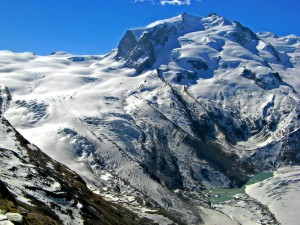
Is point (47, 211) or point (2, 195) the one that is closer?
point (2, 195)

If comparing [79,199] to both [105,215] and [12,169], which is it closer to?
[105,215]

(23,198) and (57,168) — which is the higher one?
(57,168)

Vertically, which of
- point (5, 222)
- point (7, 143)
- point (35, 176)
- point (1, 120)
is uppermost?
point (1, 120)

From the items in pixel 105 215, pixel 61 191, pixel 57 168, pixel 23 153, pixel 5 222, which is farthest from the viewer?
pixel 57 168

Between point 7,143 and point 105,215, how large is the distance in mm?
39110

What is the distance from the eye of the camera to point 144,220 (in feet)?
609

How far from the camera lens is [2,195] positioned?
65500 mm

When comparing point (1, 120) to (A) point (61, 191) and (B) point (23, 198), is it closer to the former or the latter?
(A) point (61, 191)

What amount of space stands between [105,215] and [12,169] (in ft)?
90.3

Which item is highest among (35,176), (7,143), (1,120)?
(1,120)

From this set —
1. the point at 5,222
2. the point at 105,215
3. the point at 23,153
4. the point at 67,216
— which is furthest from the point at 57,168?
the point at 5,222

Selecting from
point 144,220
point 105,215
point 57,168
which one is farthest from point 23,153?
point 144,220

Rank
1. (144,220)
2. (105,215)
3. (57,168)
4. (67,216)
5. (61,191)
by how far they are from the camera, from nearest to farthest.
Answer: (67,216) → (61,191) → (105,215) → (57,168) → (144,220)

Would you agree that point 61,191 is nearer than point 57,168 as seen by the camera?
Yes
